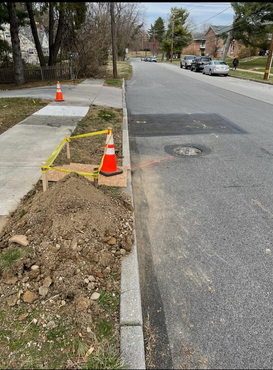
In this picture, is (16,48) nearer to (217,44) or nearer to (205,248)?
(205,248)

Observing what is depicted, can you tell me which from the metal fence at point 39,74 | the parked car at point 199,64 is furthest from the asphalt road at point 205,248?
the parked car at point 199,64

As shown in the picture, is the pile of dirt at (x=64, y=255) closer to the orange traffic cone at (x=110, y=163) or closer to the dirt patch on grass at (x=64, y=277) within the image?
the dirt patch on grass at (x=64, y=277)

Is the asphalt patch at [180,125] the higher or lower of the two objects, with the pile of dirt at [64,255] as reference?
lower

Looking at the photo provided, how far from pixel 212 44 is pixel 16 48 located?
2247 inches

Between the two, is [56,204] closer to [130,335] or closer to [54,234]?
[54,234]

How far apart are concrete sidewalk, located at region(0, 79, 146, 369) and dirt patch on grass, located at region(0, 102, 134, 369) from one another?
0.30 feet

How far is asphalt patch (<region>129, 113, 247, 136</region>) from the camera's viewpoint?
336 inches

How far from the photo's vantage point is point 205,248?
3510 millimetres

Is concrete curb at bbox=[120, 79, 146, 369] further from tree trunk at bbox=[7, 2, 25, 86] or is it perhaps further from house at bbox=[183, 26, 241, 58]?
house at bbox=[183, 26, 241, 58]

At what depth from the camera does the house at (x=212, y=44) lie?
2382 inches

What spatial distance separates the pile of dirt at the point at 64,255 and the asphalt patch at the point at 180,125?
5.10m

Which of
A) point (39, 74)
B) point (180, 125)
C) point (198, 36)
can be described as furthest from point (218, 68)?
point (198, 36)

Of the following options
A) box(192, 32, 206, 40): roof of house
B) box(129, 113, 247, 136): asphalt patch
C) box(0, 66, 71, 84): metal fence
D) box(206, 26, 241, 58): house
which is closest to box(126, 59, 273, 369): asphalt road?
box(129, 113, 247, 136): asphalt patch

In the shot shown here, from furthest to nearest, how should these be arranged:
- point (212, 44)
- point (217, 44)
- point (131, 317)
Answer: point (217, 44), point (212, 44), point (131, 317)
